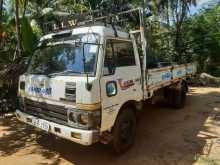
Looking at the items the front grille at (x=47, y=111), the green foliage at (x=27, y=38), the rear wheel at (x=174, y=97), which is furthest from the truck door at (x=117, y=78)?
the green foliage at (x=27, y=38)

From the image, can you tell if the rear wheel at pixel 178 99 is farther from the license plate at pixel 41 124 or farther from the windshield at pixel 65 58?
the license plate at pixel 41 124

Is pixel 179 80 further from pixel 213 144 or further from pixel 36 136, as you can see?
pixel 36 136

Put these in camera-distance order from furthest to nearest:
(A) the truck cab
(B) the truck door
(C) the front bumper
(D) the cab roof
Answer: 1. (D) the cab roof
2. (B) the truck door
3. (A) the truck cab
4. (C) the front bumper

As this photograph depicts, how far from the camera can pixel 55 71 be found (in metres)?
5.25

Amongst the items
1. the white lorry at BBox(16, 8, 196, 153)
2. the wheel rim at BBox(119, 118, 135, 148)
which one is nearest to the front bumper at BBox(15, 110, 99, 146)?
the white lorry at BBox(16, 8, 196, 153)

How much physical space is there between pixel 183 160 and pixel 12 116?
5.13 m

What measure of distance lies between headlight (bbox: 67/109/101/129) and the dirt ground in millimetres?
978

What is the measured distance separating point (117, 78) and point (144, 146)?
5.47 feet

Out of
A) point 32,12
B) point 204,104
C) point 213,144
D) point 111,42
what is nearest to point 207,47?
point 204,104

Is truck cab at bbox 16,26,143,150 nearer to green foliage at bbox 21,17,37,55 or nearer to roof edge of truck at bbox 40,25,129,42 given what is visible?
roof edge of truck at bbox 40,25,129,42

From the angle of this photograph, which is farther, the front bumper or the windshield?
the windshield

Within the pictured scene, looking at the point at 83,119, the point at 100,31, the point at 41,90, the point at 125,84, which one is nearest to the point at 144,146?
the point at 125,84

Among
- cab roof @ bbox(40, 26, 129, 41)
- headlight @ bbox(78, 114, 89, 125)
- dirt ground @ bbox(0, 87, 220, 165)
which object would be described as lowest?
dirt ground @ bbox(0, 87, 220, 165)

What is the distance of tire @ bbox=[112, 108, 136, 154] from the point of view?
5.28 metres
